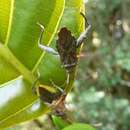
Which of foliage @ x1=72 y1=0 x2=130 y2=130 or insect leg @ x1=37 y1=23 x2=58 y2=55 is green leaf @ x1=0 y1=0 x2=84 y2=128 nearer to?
insect leg @ x1=37 y1=23 x2=58 y2=55

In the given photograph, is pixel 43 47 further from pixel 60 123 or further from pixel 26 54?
pixel 60 123

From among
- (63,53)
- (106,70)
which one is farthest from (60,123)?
(106,70)

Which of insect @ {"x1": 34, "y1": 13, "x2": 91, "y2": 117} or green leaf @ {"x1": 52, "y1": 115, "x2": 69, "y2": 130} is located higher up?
insect @ {"x1": 34, "y1": 13, "x2": 91, "y2": 117}

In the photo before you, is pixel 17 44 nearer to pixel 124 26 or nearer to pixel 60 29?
pixel 60 29

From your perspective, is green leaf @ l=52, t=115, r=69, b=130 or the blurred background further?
the blurred background

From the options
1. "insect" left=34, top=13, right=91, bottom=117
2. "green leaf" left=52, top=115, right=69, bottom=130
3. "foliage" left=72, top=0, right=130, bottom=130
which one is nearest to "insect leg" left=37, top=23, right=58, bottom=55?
"insect" left=34, top=13, right=91, bottom=117

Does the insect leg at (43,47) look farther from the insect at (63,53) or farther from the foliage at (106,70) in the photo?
the foliage at (106,70)

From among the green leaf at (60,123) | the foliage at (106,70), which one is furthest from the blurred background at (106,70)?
the green leaf at (60,123)
